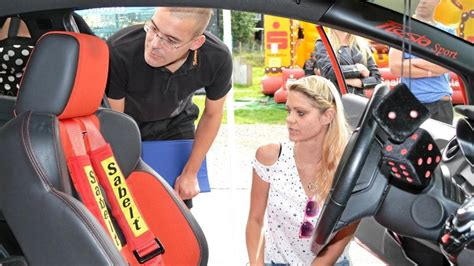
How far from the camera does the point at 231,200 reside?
15.8 feet

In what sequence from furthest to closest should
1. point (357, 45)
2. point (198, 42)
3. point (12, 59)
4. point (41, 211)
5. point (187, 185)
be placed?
point (357, 45)
point (187, 185)
point (198, 42)
point (12, 59)
point (41, 211)

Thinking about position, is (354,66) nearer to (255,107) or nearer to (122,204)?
(122,204)

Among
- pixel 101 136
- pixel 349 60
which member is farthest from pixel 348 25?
pixel 349 60

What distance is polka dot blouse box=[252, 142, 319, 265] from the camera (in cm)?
231

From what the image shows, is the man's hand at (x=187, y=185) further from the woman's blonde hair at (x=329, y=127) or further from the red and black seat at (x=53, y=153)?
the red and black seat at (x=53, y=153)

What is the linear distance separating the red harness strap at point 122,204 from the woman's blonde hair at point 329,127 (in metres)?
0.68

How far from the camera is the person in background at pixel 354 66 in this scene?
3835mm

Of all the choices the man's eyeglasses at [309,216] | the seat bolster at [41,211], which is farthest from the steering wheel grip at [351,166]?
the man's eyeglasses at [309,216]

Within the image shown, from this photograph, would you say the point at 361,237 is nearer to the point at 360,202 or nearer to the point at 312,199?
the point at 312,199

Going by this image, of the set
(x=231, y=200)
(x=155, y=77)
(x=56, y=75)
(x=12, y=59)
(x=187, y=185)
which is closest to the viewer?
(x=56, y=75)

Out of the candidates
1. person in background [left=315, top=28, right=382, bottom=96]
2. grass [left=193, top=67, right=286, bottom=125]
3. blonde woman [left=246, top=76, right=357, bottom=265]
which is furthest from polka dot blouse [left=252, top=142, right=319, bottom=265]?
grass [left=193, top=67, right=286, bottom=125]

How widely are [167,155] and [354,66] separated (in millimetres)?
1520

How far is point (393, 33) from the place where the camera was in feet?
4.96

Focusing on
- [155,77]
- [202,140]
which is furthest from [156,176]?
[202,140]
